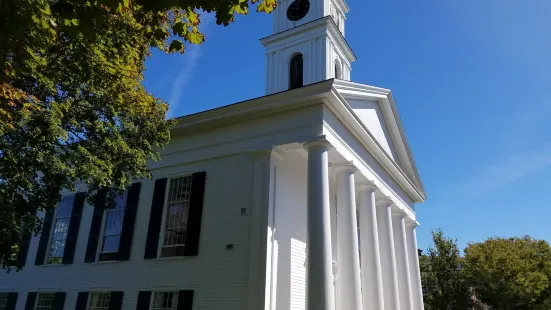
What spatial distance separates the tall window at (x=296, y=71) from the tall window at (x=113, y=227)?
13.1 m

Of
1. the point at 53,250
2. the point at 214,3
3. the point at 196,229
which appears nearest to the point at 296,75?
the point at 196,229

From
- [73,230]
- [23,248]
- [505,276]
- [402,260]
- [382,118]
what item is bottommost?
[23,248]

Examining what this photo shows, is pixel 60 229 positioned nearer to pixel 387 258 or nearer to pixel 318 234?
pixel 318 234

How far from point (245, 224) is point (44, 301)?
970 centimetres

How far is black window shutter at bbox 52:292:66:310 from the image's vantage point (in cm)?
1600

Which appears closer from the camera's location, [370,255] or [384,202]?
[370,255]

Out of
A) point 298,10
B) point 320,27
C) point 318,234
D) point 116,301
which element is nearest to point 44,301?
point 116,301

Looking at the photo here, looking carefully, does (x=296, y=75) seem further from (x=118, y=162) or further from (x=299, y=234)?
(x=118, y=162)

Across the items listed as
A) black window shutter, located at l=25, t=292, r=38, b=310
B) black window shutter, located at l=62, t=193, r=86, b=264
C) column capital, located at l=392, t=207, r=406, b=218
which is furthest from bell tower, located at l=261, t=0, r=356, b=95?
black window shutter, located at l=25, t=292, r=38, b=310

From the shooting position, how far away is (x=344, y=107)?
46.6 ft

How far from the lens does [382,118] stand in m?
19.4

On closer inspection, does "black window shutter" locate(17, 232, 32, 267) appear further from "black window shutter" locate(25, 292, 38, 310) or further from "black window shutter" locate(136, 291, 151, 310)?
"black window shutter" locate(136, 291, 151, 310)

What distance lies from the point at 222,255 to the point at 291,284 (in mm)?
2428

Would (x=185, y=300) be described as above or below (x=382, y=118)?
below
